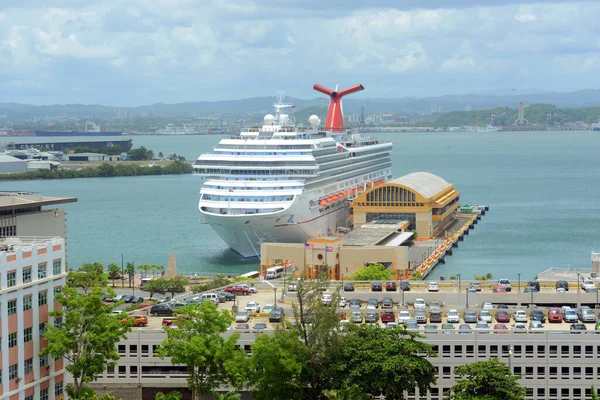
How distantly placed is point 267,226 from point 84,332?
31.6 metres

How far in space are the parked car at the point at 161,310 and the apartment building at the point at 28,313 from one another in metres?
5.86

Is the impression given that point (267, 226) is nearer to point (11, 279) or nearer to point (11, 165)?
point (11, 279)

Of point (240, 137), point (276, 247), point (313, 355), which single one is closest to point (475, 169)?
point (240, 137)

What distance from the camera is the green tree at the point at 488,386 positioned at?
62.1 ft

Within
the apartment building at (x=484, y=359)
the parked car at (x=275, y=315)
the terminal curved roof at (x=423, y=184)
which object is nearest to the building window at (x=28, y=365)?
the apartment building at (x=484, y=359)

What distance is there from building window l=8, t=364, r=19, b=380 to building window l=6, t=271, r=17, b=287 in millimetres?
1317

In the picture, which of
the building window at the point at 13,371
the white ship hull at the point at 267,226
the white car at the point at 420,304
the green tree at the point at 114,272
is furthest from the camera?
the white ship hull at the point at 267,226

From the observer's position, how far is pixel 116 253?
57.2 meters

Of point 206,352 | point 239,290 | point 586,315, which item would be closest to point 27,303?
point 206,352

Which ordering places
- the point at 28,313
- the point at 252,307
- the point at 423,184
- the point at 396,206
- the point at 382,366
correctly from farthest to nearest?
1. the point at 423,184
2. the point at 396,206
3. the point at 252,307
4. the point at 382,366
5. the point at 28,313

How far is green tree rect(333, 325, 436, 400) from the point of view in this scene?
1997cm

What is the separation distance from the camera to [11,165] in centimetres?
13475

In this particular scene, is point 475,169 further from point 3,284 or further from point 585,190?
point 3,284

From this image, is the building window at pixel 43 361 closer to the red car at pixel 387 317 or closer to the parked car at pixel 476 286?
the red car at pixel 387 317
